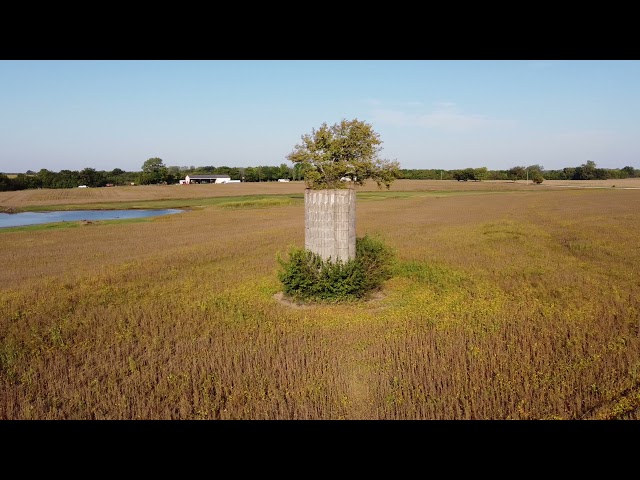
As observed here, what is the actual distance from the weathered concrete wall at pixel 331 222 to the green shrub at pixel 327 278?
25 cm

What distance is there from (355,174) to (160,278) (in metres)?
23.0

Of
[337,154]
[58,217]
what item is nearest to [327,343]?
[337,154]

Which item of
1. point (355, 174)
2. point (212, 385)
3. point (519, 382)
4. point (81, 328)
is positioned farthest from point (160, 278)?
point (355, 174)

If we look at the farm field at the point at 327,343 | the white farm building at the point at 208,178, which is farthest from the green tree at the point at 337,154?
the white farm building at the point at 208,178

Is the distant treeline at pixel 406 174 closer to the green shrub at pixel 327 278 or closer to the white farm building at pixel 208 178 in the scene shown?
the white farm building at pixel 208 178

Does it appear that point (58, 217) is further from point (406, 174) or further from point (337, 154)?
point (406, 174)

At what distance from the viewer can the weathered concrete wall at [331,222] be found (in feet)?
33.7
